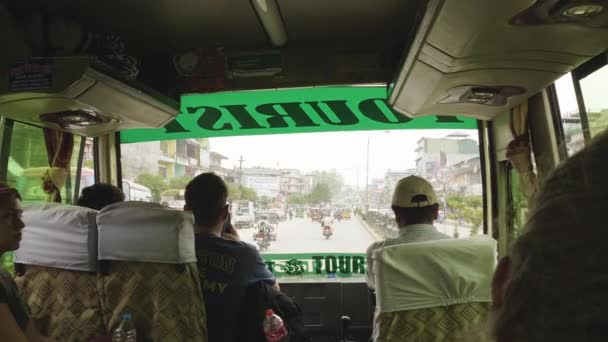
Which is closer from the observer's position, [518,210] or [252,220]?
[518,210]

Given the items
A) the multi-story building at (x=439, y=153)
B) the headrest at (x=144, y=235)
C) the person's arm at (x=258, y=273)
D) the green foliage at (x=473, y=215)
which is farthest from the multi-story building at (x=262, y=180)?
the headrest at (x=144, y=235)

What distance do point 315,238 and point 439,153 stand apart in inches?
54.2

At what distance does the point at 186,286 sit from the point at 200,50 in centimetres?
240

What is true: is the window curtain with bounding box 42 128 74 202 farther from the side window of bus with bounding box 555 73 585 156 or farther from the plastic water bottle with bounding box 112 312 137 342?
the side window of bus with bounding box 555 73 585 156

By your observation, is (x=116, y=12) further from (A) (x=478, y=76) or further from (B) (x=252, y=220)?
(A) (x=478, y=76)

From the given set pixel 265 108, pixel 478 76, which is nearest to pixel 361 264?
pixel 265 108

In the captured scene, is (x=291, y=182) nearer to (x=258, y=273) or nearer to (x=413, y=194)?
(x=413, y=194)

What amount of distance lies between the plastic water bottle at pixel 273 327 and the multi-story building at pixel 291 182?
1.97 meters

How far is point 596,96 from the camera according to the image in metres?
2.42

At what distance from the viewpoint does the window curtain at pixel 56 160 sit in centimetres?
342

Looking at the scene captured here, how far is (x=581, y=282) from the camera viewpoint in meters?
0.41

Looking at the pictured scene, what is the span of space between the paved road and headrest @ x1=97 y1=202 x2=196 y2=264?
2.13m

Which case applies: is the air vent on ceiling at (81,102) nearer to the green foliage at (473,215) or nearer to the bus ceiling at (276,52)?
the bus ceiling at (276,52)

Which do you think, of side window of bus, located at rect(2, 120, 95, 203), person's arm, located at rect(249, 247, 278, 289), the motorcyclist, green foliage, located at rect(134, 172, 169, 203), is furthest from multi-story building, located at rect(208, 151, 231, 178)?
person's arm, located at rect(249, 247, 278, 289)
